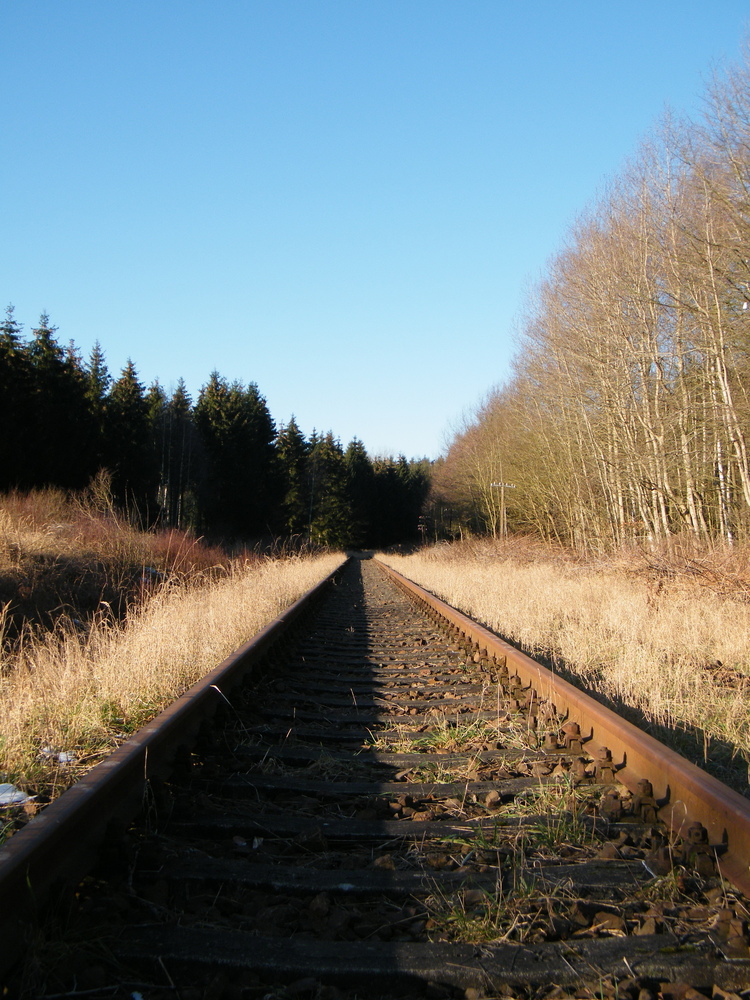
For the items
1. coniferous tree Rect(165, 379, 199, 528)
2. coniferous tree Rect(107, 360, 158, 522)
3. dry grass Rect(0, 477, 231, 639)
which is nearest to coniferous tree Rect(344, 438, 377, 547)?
coniferous tree Rect(165, 379, 199, 528)

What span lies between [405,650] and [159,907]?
16.9ft

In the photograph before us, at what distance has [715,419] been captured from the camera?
1033 centimetres

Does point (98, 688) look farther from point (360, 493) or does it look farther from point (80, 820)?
point (360, 493)

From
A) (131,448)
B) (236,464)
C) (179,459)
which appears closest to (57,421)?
(131,448)

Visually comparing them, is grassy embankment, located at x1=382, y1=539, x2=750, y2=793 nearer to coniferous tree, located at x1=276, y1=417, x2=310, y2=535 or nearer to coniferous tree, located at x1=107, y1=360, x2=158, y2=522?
coniferous tree, located at x1=107, y1=360, x2=158, y2=522

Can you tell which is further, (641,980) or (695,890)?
(695,890)

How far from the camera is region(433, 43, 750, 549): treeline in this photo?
9953 mm

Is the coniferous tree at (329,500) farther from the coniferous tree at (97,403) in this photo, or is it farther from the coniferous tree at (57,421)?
the coniferous tree at (57,421)

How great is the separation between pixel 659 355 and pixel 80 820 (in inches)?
427

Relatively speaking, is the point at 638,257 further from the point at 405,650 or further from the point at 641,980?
the point at 641,980

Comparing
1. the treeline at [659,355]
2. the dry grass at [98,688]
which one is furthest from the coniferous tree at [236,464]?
the dry grass at [98,688]

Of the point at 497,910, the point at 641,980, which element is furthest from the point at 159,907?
Answer: the point at 641,980

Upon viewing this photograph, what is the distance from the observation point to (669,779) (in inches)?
104

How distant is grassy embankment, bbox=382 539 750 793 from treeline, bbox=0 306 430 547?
290 inches
